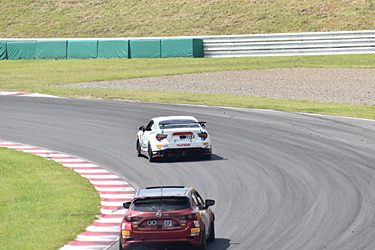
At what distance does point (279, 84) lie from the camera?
139ft

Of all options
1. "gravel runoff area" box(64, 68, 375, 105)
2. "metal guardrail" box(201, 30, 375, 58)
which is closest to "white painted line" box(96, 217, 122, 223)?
"gravel runoff area" box(64, 68, 375, 105)

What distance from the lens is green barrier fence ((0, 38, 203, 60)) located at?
182 ft

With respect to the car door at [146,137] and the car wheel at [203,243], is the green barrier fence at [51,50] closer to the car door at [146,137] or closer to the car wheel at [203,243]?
the car door at [146,137]

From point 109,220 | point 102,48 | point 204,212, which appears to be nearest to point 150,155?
point 109,220

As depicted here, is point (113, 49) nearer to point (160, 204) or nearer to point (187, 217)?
point (160, 204)

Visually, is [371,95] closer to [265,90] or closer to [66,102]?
[265,90]

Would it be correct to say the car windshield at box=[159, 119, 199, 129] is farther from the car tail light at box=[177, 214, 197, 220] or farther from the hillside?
the hillside

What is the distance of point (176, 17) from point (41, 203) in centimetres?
5281

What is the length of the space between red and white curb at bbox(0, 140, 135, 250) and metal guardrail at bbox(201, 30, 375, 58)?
98.7ft

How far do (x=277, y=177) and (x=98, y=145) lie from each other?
843 centimetres

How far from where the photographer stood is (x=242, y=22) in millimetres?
64688

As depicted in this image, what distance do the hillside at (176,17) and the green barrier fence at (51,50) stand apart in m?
9.26

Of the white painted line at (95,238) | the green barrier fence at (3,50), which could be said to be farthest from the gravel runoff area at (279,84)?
the white painted line at (95,238)

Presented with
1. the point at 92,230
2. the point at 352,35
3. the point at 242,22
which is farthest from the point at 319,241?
the point at 242,22
